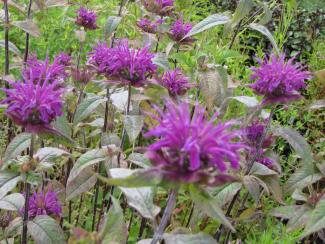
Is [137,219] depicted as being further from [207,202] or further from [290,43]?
[290,43]

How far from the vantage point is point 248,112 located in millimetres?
1209

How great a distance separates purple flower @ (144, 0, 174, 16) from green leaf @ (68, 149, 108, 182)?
0.83 metres

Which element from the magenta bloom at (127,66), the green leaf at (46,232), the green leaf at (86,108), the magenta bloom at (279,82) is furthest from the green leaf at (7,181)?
the magenta bloom at (279,82)

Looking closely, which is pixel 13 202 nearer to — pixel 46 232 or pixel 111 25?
pixel 46 232

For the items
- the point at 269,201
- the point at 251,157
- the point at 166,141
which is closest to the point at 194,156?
the point at 166,141

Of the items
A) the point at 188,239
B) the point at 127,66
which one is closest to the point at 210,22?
the point at 127,66

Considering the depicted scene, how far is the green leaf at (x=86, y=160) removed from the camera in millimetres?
1104

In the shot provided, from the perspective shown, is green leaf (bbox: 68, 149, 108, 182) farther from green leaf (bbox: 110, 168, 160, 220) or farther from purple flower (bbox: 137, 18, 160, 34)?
purple flower (bbox: 137, 18, 160, 34)

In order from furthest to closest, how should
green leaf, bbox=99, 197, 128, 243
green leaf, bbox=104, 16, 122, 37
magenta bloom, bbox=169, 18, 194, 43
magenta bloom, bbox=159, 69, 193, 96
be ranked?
magenta bloom, bbox=169, 18, 194, 43 → green leaf, bbox=104, 16, 122, 37 → magenta bloom, bbox=159, 69, 193, 96 → green leaf, bbox=99, 197, 128, 243

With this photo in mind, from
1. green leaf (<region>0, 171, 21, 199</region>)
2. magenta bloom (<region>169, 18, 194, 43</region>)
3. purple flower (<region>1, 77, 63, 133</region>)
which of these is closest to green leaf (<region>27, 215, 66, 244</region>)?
green leaf (<region>0, 171, 21, 199</region>)

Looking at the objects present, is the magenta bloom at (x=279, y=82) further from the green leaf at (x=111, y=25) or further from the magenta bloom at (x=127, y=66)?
the green leaf at (x=111, y=25)

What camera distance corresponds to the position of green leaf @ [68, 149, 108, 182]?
110 centimetres

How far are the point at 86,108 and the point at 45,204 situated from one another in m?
0.28

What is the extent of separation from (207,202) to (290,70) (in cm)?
52
